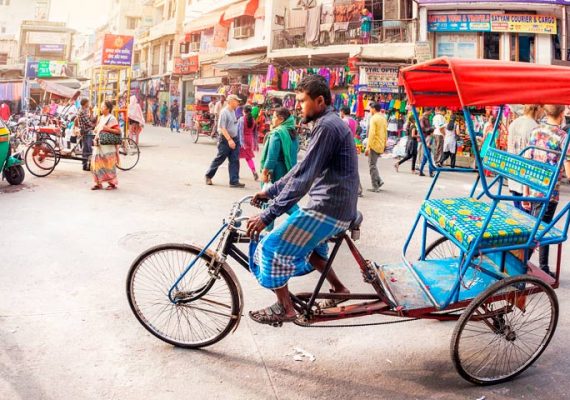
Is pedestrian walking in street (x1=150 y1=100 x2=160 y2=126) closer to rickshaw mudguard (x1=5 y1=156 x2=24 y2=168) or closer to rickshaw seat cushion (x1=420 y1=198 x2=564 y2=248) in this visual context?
rickshaw mudguard (x1=5 y1=156 x2=24 y2=168)

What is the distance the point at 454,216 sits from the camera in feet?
11.5

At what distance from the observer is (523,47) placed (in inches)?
744

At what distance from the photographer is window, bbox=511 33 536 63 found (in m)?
18.8

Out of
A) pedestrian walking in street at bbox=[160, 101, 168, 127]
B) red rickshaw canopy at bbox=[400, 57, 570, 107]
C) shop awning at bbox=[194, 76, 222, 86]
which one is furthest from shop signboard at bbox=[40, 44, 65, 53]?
red rickshaw canopy at bbox=[400, 57, 570, 107]

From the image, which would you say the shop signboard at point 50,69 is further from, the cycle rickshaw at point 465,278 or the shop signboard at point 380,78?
the cycle rickshaw at point 465,278

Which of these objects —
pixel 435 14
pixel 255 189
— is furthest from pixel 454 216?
pixel 435 14

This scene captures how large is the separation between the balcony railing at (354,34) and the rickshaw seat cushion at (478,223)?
56.8ft

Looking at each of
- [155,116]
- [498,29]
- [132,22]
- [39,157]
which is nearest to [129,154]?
[39,157]

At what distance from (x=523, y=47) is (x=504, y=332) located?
18357 millimetres

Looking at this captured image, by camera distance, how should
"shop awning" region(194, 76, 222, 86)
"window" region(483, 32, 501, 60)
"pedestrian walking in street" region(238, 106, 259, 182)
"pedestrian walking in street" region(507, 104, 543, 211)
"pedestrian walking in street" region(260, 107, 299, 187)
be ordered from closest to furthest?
"pedestrian walking in street" region(507, 104, 543, 211), "pedestrian walking in street" region(260, 107, 299, 187), "pedestrian walking in street" region(238, 106, 259, 182), "window" region(483, 32, 501, 60), "shop awning" region(194, 76, 222, 86)

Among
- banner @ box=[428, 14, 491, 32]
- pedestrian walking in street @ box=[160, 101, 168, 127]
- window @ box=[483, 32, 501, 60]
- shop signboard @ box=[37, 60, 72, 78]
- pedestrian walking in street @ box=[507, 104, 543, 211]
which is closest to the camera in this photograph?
pedestrian walking in street @ box=[507, 104, 543, 211]

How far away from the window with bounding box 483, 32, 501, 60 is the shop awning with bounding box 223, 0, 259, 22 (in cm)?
1240

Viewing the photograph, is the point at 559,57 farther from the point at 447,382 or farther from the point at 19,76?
the point at 19,76

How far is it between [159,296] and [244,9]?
81.2ft
